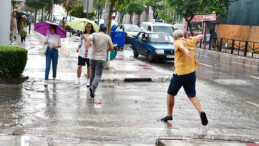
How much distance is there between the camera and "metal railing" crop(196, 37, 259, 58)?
31094 mm

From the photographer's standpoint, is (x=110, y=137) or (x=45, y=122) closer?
(x=110, y=137)

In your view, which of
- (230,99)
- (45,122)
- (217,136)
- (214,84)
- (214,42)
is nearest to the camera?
(217,136)

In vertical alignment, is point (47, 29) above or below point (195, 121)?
above

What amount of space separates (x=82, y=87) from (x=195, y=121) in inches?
182

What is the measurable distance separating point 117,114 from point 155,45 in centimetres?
1289

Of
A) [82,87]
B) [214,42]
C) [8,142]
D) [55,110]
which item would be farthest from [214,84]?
[214,42]

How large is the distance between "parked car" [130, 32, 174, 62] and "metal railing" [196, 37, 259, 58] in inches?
426

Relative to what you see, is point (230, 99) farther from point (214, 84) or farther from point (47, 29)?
point (47, 29)

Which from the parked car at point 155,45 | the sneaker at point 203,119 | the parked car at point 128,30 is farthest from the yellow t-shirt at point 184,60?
the parked car at point 128,30

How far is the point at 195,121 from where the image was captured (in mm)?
7695

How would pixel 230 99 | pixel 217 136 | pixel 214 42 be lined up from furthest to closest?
1. pixel 214 42
2. pixel 230 99
3. pixel 217 136

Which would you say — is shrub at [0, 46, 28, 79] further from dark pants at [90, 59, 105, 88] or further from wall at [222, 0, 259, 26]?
wall at [222, 0, 259, 26]

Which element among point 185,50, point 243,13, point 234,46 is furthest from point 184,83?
point 243,13

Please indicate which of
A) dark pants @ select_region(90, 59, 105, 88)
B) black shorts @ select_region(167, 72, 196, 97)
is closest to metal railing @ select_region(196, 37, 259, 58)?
dark pants @ select_region(90, 59, 105, 88)
